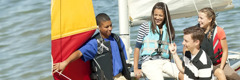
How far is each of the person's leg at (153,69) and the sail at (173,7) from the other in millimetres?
970

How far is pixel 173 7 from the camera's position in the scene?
6199 millimetres

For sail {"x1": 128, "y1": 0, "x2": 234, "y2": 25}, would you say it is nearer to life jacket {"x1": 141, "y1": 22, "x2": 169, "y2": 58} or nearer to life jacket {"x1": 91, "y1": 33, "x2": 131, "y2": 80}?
life jacket {"x1": 141, "y1": 22, "x2": 169, "y2": 58}

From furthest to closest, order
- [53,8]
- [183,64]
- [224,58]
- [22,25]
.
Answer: [22,25] < [224,58] < [183,64] < [53,8]

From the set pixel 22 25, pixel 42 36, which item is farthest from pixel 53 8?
pixel 22 25

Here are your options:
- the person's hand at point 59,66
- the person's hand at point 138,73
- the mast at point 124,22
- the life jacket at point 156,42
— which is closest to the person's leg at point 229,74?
the life jacket at point 156,42

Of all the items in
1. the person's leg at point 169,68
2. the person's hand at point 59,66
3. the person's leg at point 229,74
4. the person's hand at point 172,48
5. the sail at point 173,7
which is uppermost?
the sail at point 173,7

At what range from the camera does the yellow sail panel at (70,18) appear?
13.1ft

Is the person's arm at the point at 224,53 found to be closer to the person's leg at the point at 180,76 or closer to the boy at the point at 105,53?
the person's leg at the point at 180,76

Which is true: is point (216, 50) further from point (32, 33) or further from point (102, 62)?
point (32, 33)

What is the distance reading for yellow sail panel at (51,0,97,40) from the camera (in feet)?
13.1

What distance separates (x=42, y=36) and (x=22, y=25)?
117 centimetres

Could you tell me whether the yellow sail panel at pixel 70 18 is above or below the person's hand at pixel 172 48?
above

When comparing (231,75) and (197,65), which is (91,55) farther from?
(231,75)

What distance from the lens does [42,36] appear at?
10.8 meters
